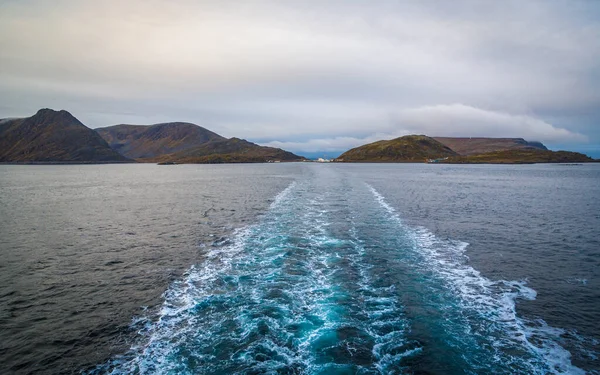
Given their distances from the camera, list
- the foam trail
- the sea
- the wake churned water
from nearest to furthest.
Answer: the wake churned water
the foam trail
the sea

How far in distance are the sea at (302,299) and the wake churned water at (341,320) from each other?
0.07 metres

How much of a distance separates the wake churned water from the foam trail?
55mm

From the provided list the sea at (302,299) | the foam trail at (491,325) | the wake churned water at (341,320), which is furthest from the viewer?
the sea at (302,299)

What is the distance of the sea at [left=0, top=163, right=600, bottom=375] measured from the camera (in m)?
11.4

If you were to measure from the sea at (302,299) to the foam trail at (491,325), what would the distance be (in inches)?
2.8

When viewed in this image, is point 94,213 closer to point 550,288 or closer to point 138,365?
point 138,365

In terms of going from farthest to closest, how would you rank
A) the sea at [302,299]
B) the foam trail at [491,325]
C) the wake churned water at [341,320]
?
the sea at [302,299]
the foam trail at [491,325]
the wake churned water at [341,320]

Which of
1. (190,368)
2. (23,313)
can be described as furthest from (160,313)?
(23,313)

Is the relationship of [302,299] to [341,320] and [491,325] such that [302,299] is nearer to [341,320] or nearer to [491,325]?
[341,320]

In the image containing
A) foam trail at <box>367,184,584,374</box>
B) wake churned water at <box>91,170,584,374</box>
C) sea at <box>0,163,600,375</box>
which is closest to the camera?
wake churned water at <box>91,170,584,374</box>

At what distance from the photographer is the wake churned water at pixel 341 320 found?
36.3ft

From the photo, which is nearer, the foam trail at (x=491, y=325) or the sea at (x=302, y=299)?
the foam trail at (x=491, y=325)

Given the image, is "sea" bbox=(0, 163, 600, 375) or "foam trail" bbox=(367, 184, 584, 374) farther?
"sea" bbox=(0, 163, 600, 375)

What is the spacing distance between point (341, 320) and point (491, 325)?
20.5 ft
